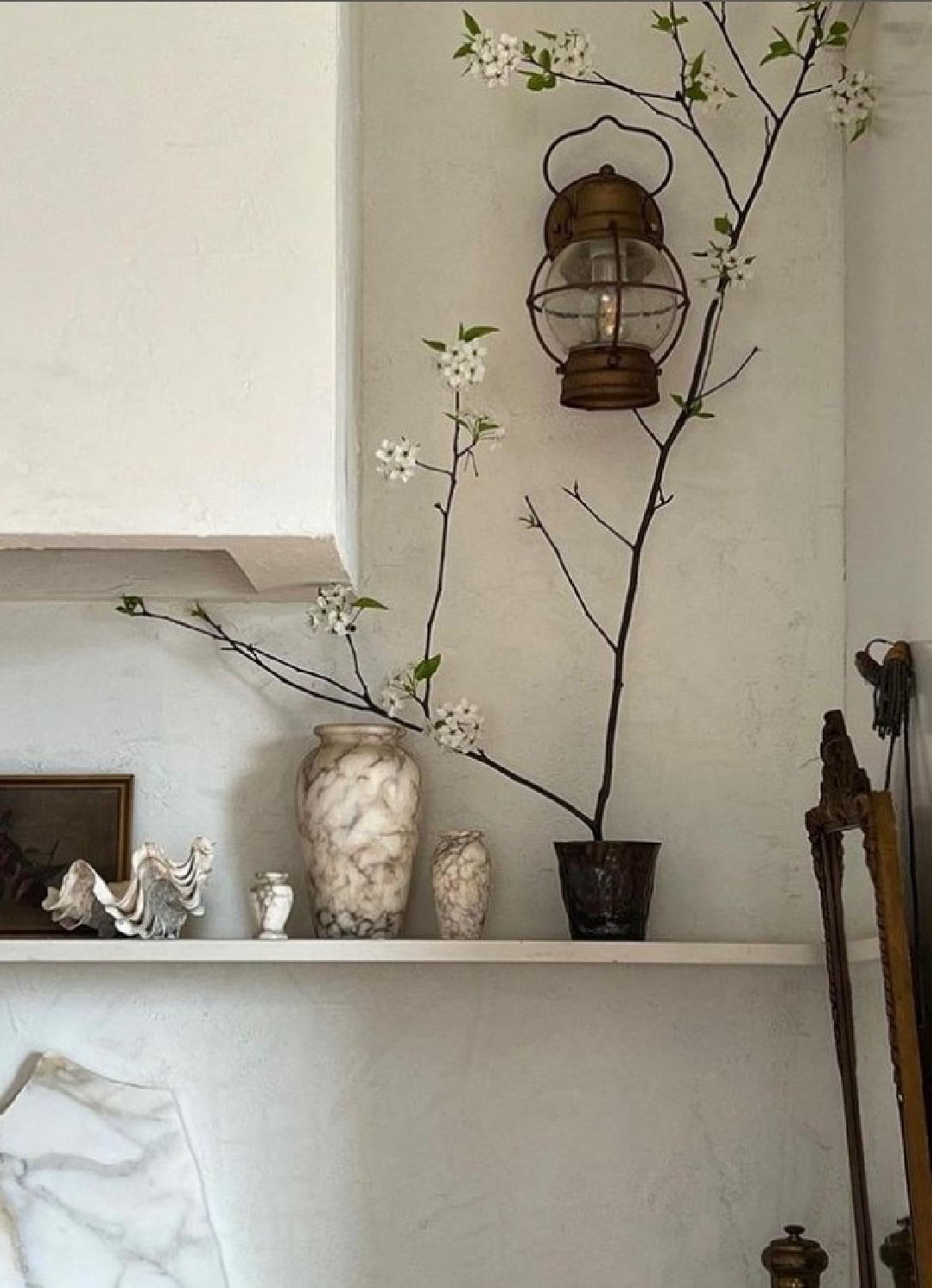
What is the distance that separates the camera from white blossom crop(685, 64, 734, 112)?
7.53 ft

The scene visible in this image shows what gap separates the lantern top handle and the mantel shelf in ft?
3.13

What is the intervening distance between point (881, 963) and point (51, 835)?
41.3 inches

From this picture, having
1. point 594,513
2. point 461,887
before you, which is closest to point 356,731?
point 461,887

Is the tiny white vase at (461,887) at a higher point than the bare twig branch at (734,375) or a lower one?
lower

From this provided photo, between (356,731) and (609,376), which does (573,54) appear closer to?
(609,376)

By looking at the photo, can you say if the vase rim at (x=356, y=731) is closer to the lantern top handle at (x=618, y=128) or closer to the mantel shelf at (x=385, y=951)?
the mantel shelf at (x=385, y=951)

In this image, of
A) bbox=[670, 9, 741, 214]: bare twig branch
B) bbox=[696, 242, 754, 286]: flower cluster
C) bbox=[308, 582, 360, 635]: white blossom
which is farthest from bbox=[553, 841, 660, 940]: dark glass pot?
bbox=[670, 9, 741, 214]: bare twig branch

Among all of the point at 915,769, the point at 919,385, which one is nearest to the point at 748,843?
the point at 915,769

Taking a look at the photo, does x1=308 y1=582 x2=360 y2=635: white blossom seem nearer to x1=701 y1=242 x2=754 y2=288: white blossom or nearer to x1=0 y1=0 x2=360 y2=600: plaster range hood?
x1=0 y1=0 x2=360 y2=600: plaster range hood

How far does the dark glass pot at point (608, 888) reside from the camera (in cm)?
212

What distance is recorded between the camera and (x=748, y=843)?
2301 millimetres

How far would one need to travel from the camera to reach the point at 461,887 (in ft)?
7.04

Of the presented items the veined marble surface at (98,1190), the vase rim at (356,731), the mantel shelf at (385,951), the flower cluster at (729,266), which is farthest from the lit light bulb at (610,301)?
the veined marble surface at (98,1190)

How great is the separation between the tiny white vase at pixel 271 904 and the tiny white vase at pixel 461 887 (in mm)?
179
